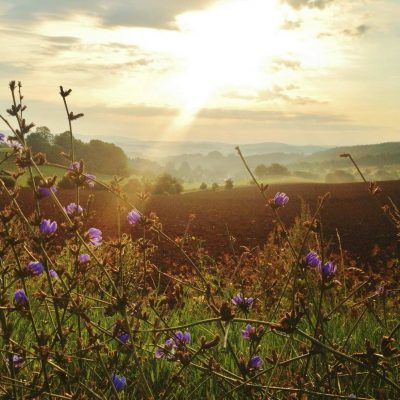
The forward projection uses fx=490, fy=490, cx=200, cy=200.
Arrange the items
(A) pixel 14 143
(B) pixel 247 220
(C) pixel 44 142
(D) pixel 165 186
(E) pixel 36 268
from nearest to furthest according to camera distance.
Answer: (E) pixel 36 268
(A) pixel 14 143
(B) pixel 247 220
(D) pixel 165 186
(C) pixel 44 142

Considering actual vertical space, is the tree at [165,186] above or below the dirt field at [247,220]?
below

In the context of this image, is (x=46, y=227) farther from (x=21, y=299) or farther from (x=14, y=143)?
(x=14, y=143)

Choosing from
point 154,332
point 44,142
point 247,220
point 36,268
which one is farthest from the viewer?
point 44,142

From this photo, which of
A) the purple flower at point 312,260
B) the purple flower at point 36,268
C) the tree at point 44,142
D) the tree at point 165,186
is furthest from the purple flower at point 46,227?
the tree at point 44,142

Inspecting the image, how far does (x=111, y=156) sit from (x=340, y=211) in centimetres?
4942

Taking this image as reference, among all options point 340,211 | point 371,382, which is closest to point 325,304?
point 371,382

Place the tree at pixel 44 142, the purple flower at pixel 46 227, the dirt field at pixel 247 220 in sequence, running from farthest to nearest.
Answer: the tree at pixel 44 142 < the dirt field at pixel 247 220 < the purple flower at pixel 46 227

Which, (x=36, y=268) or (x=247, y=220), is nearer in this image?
(x=36, y=268)

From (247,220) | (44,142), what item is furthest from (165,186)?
(44,142)

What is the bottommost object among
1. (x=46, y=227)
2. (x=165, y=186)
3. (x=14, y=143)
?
(x=165, y=186)

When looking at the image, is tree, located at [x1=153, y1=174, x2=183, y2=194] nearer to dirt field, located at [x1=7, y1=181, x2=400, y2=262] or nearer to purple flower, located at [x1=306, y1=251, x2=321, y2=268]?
dirt field, located at [x1=7, y1=181, x2=400, y2=262]

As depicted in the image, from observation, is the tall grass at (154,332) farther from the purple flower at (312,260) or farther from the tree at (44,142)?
the tree at (44,142)

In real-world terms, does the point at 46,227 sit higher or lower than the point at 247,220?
higher

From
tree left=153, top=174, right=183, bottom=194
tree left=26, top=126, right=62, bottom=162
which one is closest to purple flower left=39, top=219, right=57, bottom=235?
tree left=153, top=174, right=183, bottom=194
